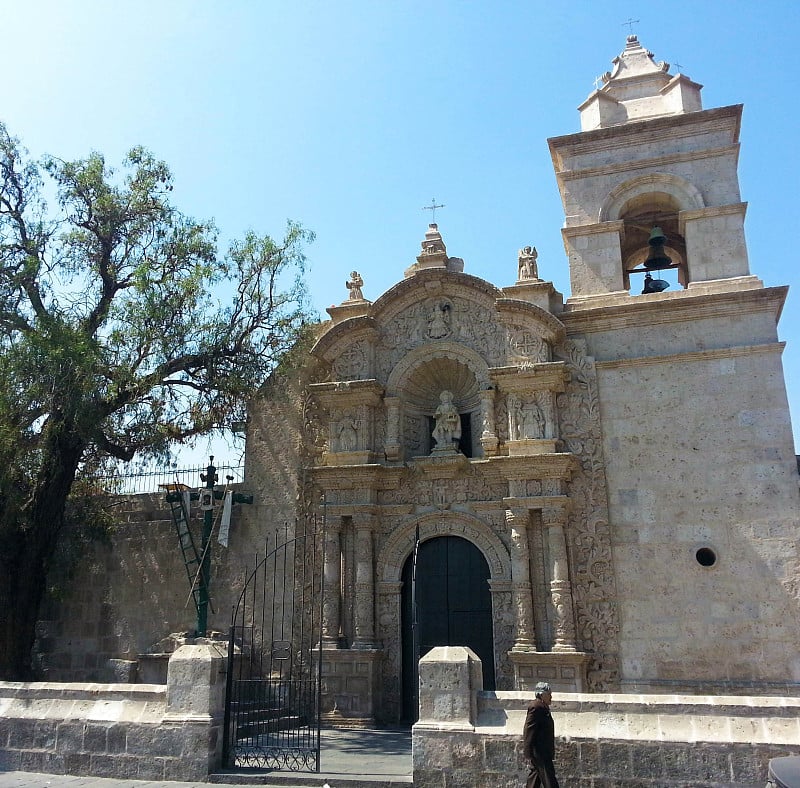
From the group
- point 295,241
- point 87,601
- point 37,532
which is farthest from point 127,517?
point 295,241

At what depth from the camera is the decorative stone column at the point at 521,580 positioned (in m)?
→ 11.1

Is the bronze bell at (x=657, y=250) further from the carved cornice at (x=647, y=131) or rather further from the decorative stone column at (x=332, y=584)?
the decorative stone column at (x=332, y=584)

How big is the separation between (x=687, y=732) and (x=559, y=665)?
438 cm

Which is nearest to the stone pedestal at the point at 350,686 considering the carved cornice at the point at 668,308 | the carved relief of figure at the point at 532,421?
the carved relief of figure at the point at 532,421

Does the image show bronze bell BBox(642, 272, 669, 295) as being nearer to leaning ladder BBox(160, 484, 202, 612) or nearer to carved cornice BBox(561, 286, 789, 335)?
carved cornice BBox(561, 286, 789, 335)

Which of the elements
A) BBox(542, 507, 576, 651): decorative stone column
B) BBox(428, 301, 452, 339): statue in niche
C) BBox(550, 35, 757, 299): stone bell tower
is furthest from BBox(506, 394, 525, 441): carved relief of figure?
BBox(550, 35, 757, 299): stone bell tower

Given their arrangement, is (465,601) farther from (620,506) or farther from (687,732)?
(687,732)

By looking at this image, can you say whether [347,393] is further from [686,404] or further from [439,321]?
[686,404]

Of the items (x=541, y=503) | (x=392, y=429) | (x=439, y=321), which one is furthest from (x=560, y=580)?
(x=439, y=321)

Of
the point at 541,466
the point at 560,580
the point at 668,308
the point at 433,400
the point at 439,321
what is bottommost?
the point at 560,580

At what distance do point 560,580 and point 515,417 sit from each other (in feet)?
8.19

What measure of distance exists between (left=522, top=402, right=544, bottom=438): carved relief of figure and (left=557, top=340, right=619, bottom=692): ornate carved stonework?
397mm

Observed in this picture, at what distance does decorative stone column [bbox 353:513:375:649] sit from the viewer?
11.8 meters

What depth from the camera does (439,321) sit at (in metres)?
13.1
